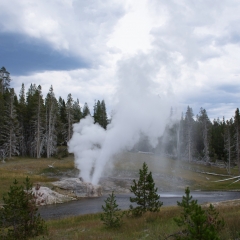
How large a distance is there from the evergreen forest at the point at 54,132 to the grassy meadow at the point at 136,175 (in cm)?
753

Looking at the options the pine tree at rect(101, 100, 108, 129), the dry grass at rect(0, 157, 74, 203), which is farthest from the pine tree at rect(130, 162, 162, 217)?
the pine tree at rect(101, 100, 108, 129)

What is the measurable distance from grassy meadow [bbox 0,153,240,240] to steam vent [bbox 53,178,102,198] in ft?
8.35

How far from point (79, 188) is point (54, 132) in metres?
46.3

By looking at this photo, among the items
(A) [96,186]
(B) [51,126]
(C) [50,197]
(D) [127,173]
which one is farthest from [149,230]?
(B) [51,126]

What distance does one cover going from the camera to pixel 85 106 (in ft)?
431

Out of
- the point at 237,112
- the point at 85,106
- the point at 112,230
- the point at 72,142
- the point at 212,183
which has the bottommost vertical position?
the point at 212,183

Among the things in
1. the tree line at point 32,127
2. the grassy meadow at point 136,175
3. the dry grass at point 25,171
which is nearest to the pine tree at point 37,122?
the tree line at point 32,127

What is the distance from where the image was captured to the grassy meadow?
13.6 m

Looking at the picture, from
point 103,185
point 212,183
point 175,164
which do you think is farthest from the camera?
point 175,164

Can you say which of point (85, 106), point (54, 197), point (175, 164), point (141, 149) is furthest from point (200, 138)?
point (54, 197)

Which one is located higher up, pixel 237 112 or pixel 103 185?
pixel 237 112

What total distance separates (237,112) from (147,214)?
5822cm

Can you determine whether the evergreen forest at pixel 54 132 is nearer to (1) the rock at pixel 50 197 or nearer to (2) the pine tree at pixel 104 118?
(2) the pine tree at pixel 104 118

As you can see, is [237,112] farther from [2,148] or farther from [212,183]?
[2,148]
